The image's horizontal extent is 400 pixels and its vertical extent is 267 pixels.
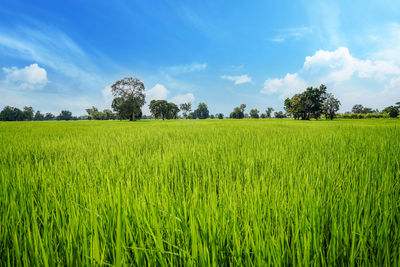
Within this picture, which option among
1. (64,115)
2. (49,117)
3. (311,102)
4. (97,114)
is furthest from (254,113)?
(49,117)

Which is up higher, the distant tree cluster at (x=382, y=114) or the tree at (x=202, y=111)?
the tree at (x=202, y=111)

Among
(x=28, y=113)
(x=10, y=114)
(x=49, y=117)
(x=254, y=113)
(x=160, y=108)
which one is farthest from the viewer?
(x=49, y=117)

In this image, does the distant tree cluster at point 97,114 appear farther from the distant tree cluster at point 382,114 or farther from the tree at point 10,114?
the distant tree cluster at point 382,114

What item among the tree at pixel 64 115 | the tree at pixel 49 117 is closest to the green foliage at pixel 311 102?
the tree at pixel 64 115

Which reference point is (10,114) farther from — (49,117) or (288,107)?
(288,107)

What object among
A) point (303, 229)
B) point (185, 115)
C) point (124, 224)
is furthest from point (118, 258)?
point (185, 115)

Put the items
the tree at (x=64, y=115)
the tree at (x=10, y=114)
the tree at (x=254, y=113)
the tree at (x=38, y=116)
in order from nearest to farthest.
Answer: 1. the tree at (x=10, y=114)
2. the tree at (x=254, y=113)
3. the tree at (x=38, y=116)
4. the tree at (x=64, y=115)

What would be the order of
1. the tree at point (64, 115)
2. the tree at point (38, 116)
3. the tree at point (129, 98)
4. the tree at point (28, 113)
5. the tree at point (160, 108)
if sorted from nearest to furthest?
the tree at point (129, 98) < the tree at point (160, 108) < the tree at point (28, 113) < the tree at point (38, 116) < the tree at point (64, 115)

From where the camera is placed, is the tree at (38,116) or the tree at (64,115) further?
the tree at (64,115)

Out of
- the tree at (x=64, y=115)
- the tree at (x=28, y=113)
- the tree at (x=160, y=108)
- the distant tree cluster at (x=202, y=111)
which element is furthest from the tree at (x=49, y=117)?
the distant tree cluster at (x=202, y=111)

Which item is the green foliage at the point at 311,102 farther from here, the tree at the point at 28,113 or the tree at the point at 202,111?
the tree at the point at 28,113

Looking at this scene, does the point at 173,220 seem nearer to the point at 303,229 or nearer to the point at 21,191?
the point at 303,229

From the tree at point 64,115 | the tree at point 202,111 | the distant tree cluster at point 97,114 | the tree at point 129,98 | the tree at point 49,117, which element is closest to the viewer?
the tree at point 129,98

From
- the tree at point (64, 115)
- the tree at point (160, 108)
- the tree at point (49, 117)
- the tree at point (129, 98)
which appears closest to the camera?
the tree at point (129, 98)
